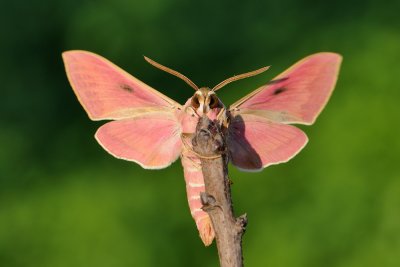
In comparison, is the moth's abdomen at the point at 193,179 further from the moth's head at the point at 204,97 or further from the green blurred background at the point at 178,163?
the green blurred background at the point at 178,163

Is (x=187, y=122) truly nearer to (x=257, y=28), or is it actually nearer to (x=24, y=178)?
(x=24, y=178)

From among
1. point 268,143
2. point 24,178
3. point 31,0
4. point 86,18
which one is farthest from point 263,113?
point 31,0

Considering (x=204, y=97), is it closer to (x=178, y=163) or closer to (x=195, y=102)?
(x=195, y=102)

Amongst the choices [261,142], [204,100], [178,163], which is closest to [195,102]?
[204,100]

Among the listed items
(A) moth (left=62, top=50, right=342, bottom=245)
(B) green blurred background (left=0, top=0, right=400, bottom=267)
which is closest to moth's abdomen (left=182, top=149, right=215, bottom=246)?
(A) moth (left=62, top=50, right=342, bottom=245)

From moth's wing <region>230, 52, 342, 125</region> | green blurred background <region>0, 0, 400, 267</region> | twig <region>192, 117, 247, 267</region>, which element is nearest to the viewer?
twig <region>192, 117, 247, 267</region>

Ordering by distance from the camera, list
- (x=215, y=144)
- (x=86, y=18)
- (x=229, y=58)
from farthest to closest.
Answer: (x=86, y=18)
(x=229, y=58)
(x=215, y=144)

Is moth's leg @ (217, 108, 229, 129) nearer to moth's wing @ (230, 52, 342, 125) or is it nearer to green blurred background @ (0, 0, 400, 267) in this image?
moth's wing @ (230, 52, 342, 125)
